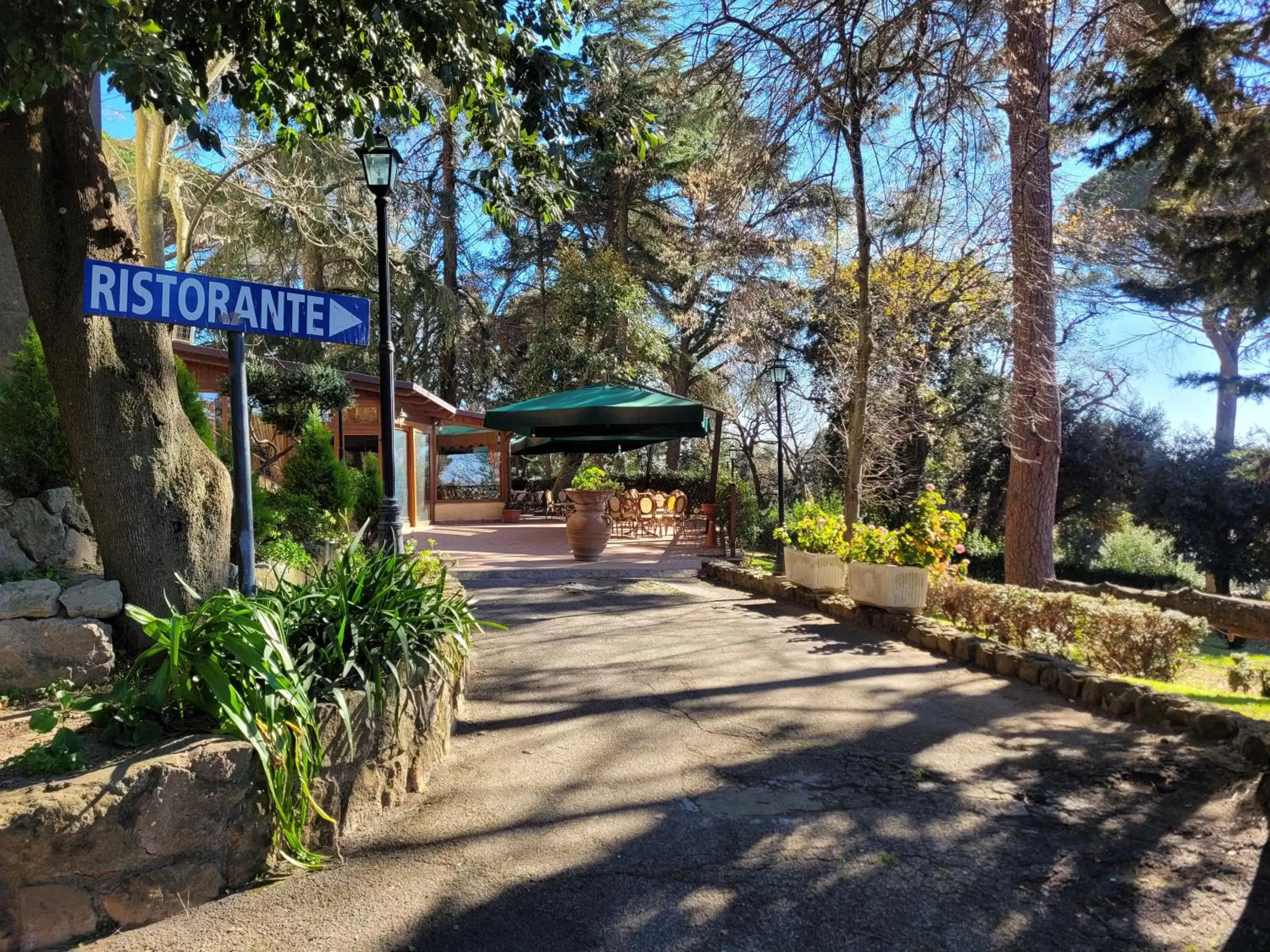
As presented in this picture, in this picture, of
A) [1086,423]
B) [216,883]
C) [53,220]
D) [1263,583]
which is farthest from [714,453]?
[1263,583]

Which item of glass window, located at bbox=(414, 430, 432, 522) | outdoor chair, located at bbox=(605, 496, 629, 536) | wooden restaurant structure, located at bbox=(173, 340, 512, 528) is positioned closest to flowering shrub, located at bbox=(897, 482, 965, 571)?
wooden restaurant structure, located at bbox=(173, 340, 512, 528)

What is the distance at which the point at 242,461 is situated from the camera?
3193mm

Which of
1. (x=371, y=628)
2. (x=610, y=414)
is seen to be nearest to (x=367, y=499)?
(x=610, y=414)

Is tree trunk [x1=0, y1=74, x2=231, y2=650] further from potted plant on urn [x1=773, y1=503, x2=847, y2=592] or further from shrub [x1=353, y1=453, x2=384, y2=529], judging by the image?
shrub [x1=353, y1=453, x2=384, y2=529]

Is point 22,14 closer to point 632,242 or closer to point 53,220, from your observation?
point 53,220

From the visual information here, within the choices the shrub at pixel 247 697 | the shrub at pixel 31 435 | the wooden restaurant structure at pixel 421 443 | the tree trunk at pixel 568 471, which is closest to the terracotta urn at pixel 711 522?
the wooden restaurant structure at pixel 421 443

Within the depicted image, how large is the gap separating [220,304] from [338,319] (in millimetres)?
454

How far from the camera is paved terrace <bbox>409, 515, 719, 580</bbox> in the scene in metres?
10.1

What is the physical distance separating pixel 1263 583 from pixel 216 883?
82.9 ft

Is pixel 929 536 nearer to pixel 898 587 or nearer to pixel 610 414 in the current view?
pixel 898 587

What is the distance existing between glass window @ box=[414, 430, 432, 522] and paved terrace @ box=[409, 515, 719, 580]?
0.40 metres

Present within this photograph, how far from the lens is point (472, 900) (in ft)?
8.07

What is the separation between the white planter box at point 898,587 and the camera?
6.54 meters

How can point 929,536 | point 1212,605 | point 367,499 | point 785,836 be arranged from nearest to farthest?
point 785,836
point 929,536
point 1212,605
point 367,499
